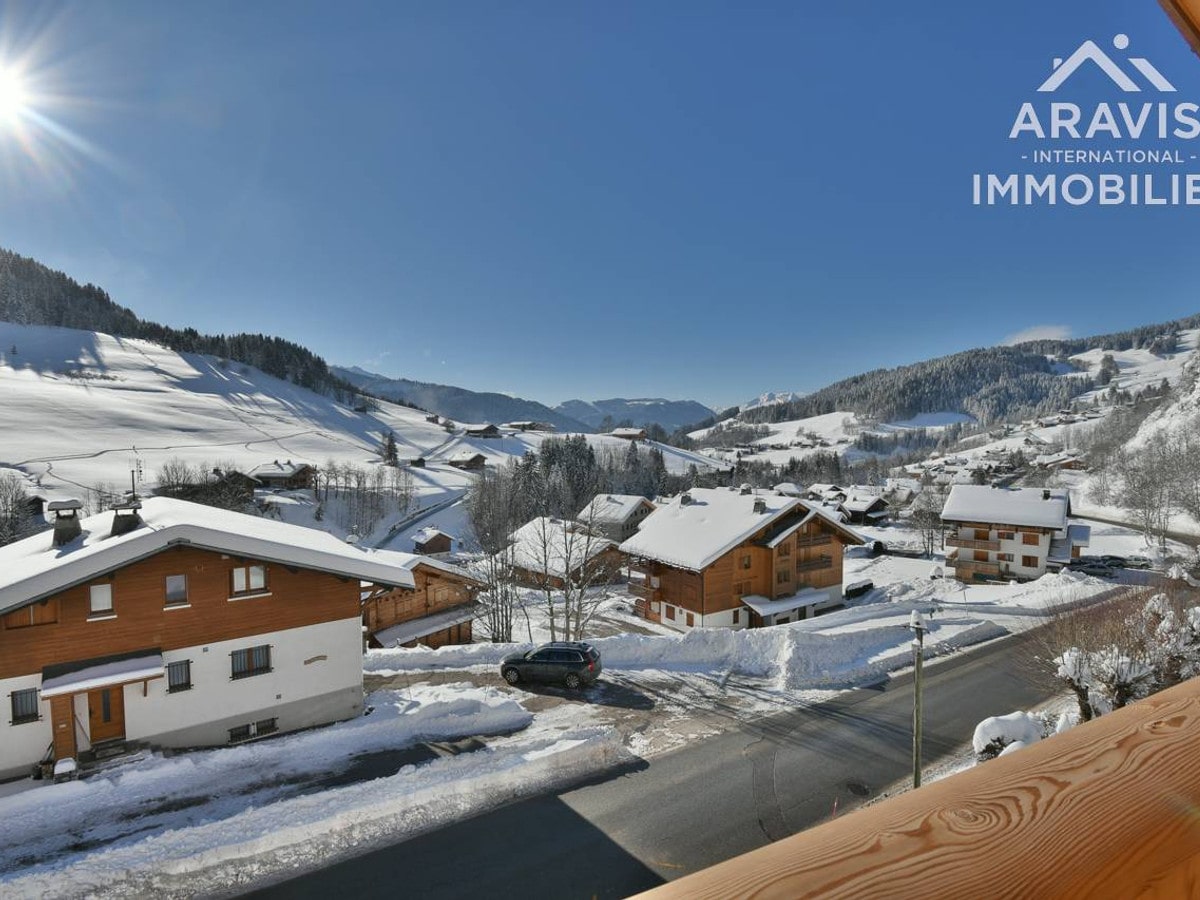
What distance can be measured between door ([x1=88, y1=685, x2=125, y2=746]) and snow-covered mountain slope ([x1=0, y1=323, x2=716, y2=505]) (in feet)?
238

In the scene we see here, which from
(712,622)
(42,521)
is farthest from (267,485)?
(712,622)

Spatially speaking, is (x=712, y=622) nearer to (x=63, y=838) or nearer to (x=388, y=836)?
(x=388, y=836)

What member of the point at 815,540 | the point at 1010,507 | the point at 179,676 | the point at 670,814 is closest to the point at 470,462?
the point at 815,540

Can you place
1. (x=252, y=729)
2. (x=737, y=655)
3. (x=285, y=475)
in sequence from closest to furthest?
(x=252, y=729)
(x=737, y=655)
(x=285, y=475)

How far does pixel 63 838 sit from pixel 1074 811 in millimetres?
17642

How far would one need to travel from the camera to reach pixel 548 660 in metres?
20.2

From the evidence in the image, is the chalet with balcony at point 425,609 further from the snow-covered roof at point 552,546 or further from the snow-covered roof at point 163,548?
the snow-covered roof at point 163,548

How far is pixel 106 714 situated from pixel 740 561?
30154 mm

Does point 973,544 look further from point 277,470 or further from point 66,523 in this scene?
point 277,470

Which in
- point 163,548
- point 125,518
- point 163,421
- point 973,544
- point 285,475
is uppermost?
point 163,421

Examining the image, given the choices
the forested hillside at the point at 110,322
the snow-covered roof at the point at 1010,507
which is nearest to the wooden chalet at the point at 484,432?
the forested hillside at the point at 110,322

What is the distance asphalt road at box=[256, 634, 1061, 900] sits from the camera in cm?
1055

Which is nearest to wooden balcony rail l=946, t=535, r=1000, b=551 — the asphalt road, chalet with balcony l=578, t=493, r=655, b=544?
chalet with balcony l=578, t=493, r=655, b=544

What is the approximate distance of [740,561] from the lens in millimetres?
36000
